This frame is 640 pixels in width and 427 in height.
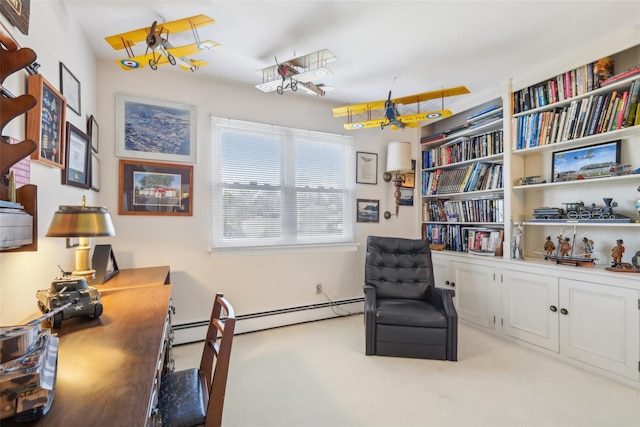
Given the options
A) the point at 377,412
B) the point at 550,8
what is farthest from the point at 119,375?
the point at 550,8

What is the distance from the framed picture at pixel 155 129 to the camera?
8.46ft

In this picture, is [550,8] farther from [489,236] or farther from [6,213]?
[6,213]

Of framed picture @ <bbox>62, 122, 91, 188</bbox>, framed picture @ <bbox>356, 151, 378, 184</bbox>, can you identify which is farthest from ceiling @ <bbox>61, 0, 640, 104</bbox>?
framed picture @ <bbox>356, 151, 378, 184</bbox>

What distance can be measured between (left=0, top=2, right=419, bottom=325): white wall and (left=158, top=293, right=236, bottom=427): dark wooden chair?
2.88ft

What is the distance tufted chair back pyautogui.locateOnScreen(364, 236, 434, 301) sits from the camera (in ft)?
9.61

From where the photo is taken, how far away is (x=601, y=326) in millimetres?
2191

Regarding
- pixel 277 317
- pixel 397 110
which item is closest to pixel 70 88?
pixel 397 110

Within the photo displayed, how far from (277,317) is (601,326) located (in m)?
2.72

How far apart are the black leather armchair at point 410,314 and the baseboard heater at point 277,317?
27.2 inches

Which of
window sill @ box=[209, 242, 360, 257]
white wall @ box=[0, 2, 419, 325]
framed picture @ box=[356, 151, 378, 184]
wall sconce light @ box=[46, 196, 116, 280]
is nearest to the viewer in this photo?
wall sconce light @ box=[46, 196, 116, 280]

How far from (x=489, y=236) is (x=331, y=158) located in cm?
191

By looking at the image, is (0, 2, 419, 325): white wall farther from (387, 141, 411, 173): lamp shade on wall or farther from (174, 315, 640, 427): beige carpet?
(174, 315, 640, 427): beige carpet

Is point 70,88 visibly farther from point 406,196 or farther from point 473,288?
point 473,288

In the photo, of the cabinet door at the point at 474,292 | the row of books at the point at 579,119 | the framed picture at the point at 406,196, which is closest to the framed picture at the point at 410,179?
the framed picture at the point at 406,196
